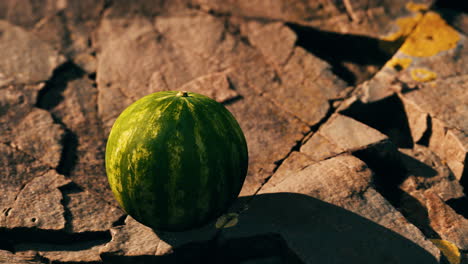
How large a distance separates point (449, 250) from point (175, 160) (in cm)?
138

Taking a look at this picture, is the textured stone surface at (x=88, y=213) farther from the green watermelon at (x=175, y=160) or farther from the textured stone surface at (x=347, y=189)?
the textured stone surface at (x=347, y=189)

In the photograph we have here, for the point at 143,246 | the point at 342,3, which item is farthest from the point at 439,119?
the point at 143,246

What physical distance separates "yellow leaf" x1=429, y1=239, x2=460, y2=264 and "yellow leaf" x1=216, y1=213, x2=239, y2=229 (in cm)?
97

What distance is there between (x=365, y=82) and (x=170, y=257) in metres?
1.94

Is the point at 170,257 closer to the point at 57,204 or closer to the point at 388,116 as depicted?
the point at 57,204

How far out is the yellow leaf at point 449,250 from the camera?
225 centimetres

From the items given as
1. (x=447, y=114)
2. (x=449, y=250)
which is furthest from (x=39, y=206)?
(x=447, y=114)

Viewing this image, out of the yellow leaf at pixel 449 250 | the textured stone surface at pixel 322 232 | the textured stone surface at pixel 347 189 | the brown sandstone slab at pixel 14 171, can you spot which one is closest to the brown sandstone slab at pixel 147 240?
the textured stone surface at pixel 322 232

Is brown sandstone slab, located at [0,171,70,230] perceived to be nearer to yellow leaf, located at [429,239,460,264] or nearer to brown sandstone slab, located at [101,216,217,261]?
brown sandstone slab, located at [101,216,217,261]

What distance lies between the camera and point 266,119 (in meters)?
3.24

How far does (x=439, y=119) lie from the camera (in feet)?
9.69

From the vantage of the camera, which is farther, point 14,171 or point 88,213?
point 14,171

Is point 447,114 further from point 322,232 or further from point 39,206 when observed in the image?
point 39,206

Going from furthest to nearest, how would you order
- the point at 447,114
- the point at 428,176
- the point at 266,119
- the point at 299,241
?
the point at 266,119 → the point at 447,114 → the point at 428,176 → the point at 299,241
